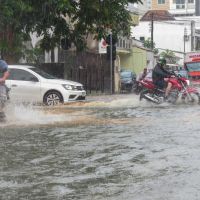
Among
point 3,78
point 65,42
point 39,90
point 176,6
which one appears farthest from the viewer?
point 176,6

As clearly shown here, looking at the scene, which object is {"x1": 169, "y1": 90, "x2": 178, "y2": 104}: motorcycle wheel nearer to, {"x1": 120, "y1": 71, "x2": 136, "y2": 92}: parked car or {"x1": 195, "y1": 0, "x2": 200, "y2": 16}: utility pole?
{"x1": 120, "y1": 71, "x2": 136, "y2": 92}: parked car

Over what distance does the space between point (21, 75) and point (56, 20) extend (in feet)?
13.3

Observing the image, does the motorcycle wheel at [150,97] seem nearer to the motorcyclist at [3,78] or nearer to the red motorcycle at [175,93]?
the red motorcycle at [175,93]

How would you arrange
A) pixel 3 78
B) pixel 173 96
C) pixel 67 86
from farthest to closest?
pixel 67 86 → pixel 173 96 → pixel 3 78

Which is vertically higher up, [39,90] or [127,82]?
[39,90]

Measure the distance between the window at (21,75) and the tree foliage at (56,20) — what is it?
1728mm

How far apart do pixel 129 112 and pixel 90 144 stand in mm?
6553

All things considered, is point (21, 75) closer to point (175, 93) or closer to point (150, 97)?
point (150, 97)

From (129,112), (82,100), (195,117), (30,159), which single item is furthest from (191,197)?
(82,100)

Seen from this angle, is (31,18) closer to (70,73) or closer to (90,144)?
(70,73)

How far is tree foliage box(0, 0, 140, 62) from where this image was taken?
21516 mm

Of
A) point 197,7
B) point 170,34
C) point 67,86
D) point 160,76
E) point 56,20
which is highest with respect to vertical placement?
point 197,7

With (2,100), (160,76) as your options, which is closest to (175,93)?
(160,76)

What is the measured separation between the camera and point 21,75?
21.4 metres
